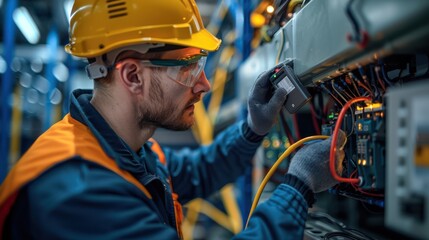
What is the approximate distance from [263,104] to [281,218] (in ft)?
1.72

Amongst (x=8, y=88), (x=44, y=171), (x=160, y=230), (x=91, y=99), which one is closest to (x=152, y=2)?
(x=91, y=99)

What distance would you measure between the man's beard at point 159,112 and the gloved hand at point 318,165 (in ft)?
1.60

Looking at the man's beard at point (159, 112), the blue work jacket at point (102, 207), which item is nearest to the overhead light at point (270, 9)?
the man's beard at point (159, 112)

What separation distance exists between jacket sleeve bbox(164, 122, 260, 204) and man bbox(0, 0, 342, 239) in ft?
0.16

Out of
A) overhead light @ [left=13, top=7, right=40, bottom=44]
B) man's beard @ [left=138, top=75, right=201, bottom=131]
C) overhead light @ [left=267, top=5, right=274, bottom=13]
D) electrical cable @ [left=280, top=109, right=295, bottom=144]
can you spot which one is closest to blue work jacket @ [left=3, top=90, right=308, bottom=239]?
man's beard @ [left=138, top=75, right=201, bottom=131]

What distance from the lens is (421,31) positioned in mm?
583

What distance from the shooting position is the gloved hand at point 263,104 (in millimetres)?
1258

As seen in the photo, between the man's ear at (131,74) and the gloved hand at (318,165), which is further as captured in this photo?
the man's ear at (131,74)

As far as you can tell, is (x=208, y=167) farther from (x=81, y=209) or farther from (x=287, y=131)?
(x=81, y=209)

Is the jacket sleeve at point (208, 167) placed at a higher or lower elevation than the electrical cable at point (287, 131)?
lower

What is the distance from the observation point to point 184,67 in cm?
125

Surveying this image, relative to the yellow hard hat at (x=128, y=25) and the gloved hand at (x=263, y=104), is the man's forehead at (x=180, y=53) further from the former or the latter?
the gloved hand at (x=263, y=104)

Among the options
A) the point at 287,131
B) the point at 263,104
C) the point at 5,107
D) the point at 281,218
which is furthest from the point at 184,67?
the point at 5,107

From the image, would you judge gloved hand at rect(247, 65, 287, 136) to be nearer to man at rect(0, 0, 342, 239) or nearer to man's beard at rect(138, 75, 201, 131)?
man at rect(0, 0, 342, 239)
